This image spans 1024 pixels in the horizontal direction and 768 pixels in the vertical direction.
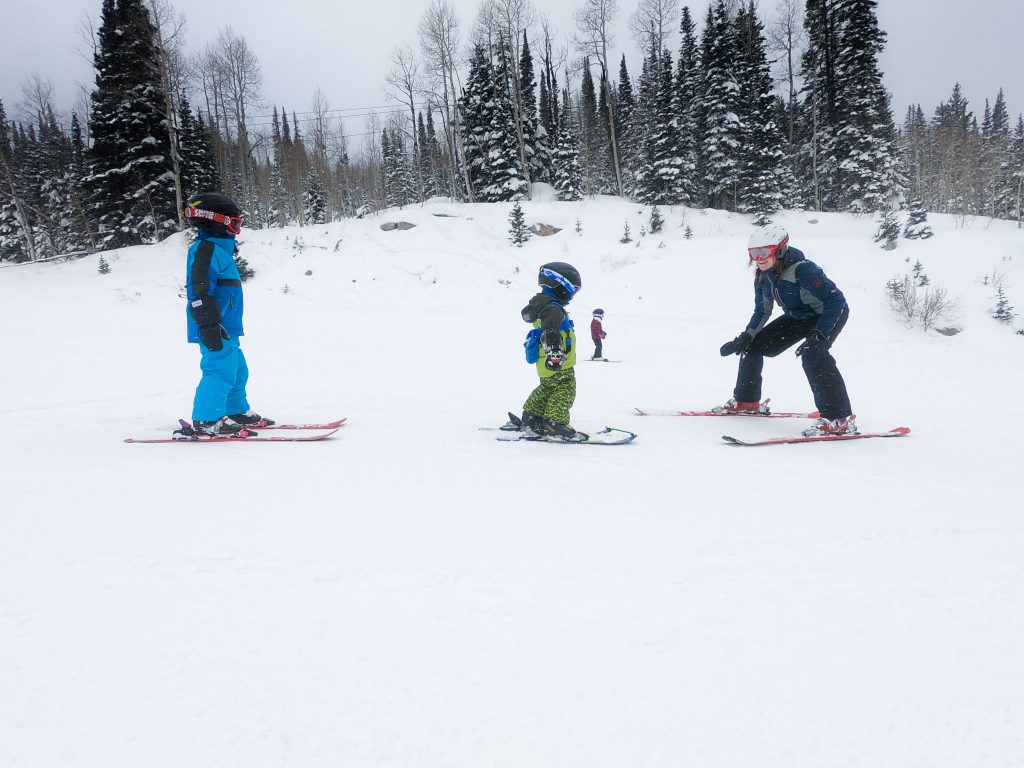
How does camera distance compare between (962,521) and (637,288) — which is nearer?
(962,521)

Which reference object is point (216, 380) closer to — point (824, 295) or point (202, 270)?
point (202, 270)

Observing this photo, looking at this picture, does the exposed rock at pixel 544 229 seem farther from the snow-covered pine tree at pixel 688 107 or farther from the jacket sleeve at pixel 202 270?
the jacket sleeve at pixel 202 270

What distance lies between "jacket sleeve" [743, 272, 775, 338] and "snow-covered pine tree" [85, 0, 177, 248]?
24.8 m

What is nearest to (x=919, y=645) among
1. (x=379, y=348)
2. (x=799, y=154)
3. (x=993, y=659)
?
(x=993, y=659)

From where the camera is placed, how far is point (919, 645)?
4.69 feet

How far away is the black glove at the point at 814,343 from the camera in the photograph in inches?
175

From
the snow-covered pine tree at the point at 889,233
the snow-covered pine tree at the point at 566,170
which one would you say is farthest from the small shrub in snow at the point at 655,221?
the snow-covered pine tree at the point at 566,170

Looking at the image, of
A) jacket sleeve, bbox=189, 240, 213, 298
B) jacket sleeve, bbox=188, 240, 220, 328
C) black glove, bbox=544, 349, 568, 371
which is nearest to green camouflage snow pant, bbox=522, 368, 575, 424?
black glove, bbox=544, 349, 568, 371

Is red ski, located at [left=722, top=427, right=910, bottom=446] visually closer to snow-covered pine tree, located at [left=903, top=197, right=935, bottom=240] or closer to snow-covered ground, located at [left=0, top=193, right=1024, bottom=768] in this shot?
snow-covered ground, located at [left=0, top=193, right=1024, bottom=768]

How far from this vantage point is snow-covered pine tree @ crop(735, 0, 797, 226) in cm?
2400

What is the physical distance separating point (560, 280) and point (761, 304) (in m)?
2.27

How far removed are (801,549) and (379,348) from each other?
912 cm

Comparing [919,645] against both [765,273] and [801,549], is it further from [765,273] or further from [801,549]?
[765,273]

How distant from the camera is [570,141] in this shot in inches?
1212
